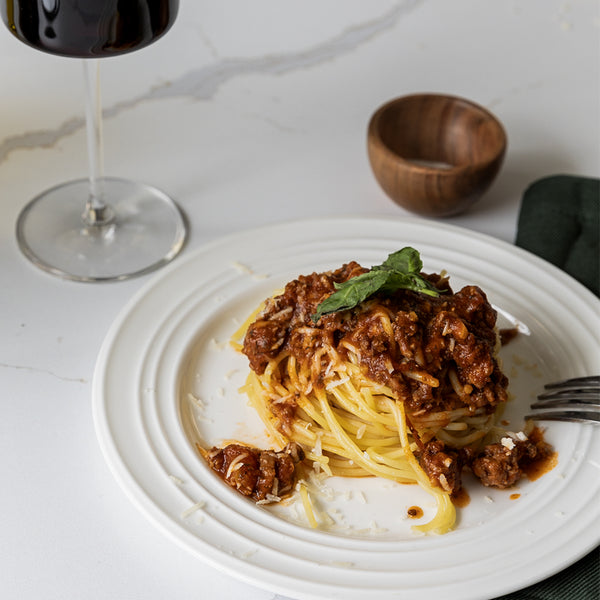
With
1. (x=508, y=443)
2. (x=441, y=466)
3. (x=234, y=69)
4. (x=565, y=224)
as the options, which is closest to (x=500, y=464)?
(x=508, y=443)

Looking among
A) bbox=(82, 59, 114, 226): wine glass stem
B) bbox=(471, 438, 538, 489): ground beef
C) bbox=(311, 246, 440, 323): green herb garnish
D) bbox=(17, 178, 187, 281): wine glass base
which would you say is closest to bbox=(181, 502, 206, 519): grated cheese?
bbox=(311, 246, 440, 323): green herb garnish

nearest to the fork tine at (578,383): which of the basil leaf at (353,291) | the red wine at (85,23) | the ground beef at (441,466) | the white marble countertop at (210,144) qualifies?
the ground beef at (441,466)

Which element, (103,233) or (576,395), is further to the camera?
(103,233)

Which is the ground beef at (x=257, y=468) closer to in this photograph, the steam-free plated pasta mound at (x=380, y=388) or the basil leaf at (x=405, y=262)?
the steam-free plated pasta mound at (x=380, y=388)

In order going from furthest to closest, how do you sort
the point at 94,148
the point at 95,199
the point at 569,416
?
1. the point at 95,199
2. the point at 94,148
3. the point at 569,416

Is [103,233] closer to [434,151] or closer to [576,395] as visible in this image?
[434,151]

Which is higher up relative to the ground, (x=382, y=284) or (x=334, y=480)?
(x=382, y=284)

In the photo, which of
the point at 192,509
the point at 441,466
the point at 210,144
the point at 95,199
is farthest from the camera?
the point at 210,144
